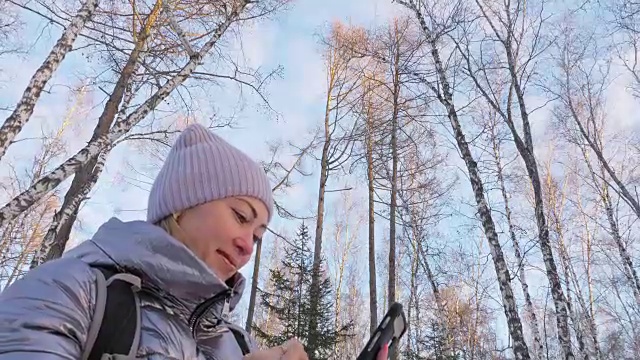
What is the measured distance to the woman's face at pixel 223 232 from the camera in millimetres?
1396

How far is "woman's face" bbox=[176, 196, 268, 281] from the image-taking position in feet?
4.58

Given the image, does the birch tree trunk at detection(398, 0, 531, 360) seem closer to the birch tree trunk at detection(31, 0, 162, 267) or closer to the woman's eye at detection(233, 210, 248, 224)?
the birch tree trunk at detection(31, 0, 162, 267)

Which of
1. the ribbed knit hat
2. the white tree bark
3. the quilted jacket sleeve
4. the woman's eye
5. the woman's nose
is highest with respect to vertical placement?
the white tree bark

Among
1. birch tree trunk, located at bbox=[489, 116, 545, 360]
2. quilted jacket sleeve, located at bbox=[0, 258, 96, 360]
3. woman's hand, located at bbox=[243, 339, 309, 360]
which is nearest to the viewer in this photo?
quilted jacket sleeve, located at bbox=[0, 258, 96, 360]

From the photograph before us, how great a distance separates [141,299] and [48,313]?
241mm

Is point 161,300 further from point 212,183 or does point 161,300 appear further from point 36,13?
point 36,13

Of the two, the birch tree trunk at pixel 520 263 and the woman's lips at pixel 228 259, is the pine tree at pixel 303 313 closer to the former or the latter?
the birch tree trunk at pixel 520 263

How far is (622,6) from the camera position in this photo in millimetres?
10742

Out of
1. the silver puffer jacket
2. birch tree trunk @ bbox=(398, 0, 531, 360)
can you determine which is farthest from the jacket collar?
birch tree trunk @ bbox=(398, 0, 531, 360)

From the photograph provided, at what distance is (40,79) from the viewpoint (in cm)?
579

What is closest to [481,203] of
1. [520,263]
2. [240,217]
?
[520,263]

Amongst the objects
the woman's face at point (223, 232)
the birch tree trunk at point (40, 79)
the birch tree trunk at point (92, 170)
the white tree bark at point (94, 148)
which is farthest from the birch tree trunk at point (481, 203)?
the woman's face at point (223, 232)

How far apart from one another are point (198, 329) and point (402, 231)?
1779 centimetres

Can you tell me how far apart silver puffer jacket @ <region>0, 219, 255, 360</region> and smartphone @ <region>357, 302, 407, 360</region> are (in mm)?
A: 421
